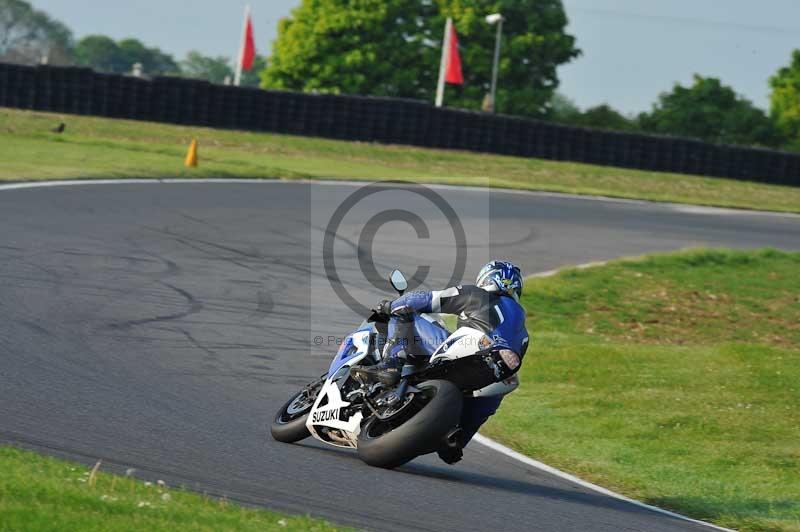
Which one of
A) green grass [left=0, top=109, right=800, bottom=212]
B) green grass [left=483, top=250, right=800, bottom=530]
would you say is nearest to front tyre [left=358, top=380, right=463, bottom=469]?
green grass [left=483, top=250, right=800, bottom=530]

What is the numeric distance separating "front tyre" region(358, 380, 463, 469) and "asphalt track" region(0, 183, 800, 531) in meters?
0.14

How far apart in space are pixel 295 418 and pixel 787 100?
7190cm

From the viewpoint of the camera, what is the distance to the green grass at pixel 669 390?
30.8 feet

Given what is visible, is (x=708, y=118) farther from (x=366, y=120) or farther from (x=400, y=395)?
(x=400, y=395)

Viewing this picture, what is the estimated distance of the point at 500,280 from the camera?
798 centimetres

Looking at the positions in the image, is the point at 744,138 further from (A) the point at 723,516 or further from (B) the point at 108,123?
(A) the point at 723,516

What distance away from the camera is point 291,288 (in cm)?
1529

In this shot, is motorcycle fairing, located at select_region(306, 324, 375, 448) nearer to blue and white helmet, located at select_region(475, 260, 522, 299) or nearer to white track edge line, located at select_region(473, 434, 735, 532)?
blue and white helmet, located at select_region(475, 260, 522, 299)

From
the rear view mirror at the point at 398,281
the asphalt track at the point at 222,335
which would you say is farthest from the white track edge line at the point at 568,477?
the rear view mirror at the point at 398,281

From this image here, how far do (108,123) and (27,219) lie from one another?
15813 mm

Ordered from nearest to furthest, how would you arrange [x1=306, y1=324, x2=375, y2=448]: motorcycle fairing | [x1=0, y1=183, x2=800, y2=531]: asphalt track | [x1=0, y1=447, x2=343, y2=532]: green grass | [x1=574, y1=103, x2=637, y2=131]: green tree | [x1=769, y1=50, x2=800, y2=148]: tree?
[x1=0, y1=447, x2=343, y2=532]: green grass → [x1=0, y1=183, x2=800, y2=531]: asphalt track → [x1=306, y1=324, x2=375, y2=448]: motorcycle fairing → [x1=574, y1=103, x2=637, y2=131]: green tree → [x1=769, y1=50, x2=800, y2=148]: tree

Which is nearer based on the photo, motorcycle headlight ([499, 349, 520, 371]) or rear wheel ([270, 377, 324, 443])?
motorcycle headlight ([499, 349, 520, 371])

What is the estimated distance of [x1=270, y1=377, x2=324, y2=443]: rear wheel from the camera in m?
8.30

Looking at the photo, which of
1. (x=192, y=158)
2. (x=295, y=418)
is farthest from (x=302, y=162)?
(x=295, y=418)
